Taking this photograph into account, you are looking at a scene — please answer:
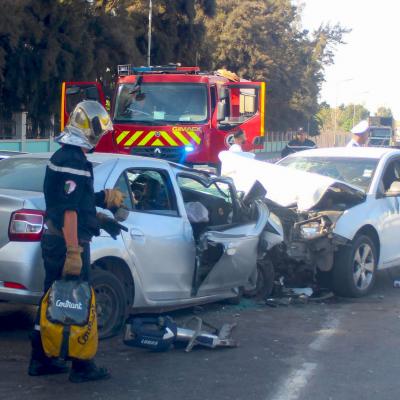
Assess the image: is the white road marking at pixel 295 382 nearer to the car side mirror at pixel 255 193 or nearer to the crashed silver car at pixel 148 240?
the crashed silver car at pixel 148 240

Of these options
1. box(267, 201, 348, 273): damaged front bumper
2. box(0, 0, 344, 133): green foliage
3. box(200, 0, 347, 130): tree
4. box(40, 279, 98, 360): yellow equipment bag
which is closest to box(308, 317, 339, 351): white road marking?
box(267, 201, 348, 273): damaged front bumper

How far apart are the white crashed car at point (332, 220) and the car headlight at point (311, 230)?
0.01 meters

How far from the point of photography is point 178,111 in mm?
16969

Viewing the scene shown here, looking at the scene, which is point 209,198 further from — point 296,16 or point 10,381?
point 296,16

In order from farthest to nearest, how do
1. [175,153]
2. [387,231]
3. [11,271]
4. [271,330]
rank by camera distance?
[175,153], [387,231], [271,330], [11,271]

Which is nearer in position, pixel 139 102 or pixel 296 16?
pixel 139 102

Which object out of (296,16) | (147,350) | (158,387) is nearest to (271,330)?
(147,350)

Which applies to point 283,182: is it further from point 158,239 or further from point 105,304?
point 105,304

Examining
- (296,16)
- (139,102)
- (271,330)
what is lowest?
(271,330)

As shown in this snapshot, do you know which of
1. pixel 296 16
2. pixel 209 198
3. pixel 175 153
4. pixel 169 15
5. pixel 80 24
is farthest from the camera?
pixel 296 16

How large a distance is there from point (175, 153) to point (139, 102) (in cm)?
127

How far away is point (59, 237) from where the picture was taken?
5883mm

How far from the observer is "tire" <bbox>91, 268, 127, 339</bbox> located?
693 centimetres

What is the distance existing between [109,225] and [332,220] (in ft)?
11.9
